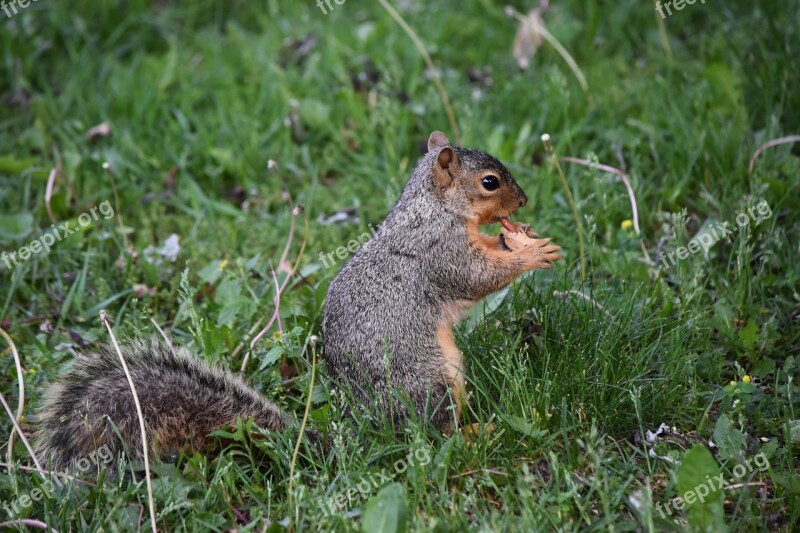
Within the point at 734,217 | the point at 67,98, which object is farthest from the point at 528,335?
the point at 67,98

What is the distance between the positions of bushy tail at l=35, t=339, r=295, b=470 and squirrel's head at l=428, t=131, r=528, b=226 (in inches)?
36.1

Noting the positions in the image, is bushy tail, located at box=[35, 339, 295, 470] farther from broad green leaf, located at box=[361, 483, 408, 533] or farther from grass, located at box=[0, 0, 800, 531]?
broad green leaf, located at box=[361, 483, 408, 533]

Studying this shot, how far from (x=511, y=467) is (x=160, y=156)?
2.78 metres

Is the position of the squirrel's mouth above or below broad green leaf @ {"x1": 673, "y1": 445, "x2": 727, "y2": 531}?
above

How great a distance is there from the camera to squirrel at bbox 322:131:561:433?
2730 millimetres

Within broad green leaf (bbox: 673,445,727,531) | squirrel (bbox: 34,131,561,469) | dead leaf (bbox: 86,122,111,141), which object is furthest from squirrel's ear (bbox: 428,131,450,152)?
dead leaf (bbox: 86,122,111,141)

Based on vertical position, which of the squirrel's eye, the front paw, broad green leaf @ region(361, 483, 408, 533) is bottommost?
broad green leaf @ region(361, 483, 408, 533)

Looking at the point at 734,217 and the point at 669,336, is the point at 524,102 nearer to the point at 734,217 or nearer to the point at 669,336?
the point at 734,217

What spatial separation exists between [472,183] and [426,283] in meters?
0.39

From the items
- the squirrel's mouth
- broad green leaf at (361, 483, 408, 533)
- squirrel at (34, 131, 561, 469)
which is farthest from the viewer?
the squirrel's mouth

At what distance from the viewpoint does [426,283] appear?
2891 millimetres

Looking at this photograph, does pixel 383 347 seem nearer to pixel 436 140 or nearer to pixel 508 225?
pixel 508 225

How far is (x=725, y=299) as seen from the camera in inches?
127

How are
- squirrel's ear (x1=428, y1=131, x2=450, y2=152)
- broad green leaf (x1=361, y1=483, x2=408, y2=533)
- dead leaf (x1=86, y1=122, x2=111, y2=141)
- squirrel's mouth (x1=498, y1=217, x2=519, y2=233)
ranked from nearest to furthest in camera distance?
broad green leaf (x1=361, y1=483, x2=408, y2=533) < squirrel's mouth (x1=498, y1=217, x2=519, y2=233) < squirrel's ear (x1=428, y1=131, x2=450, y2=152) < dead leaf (x1=86, y1=122, x2=111, y2=141)
